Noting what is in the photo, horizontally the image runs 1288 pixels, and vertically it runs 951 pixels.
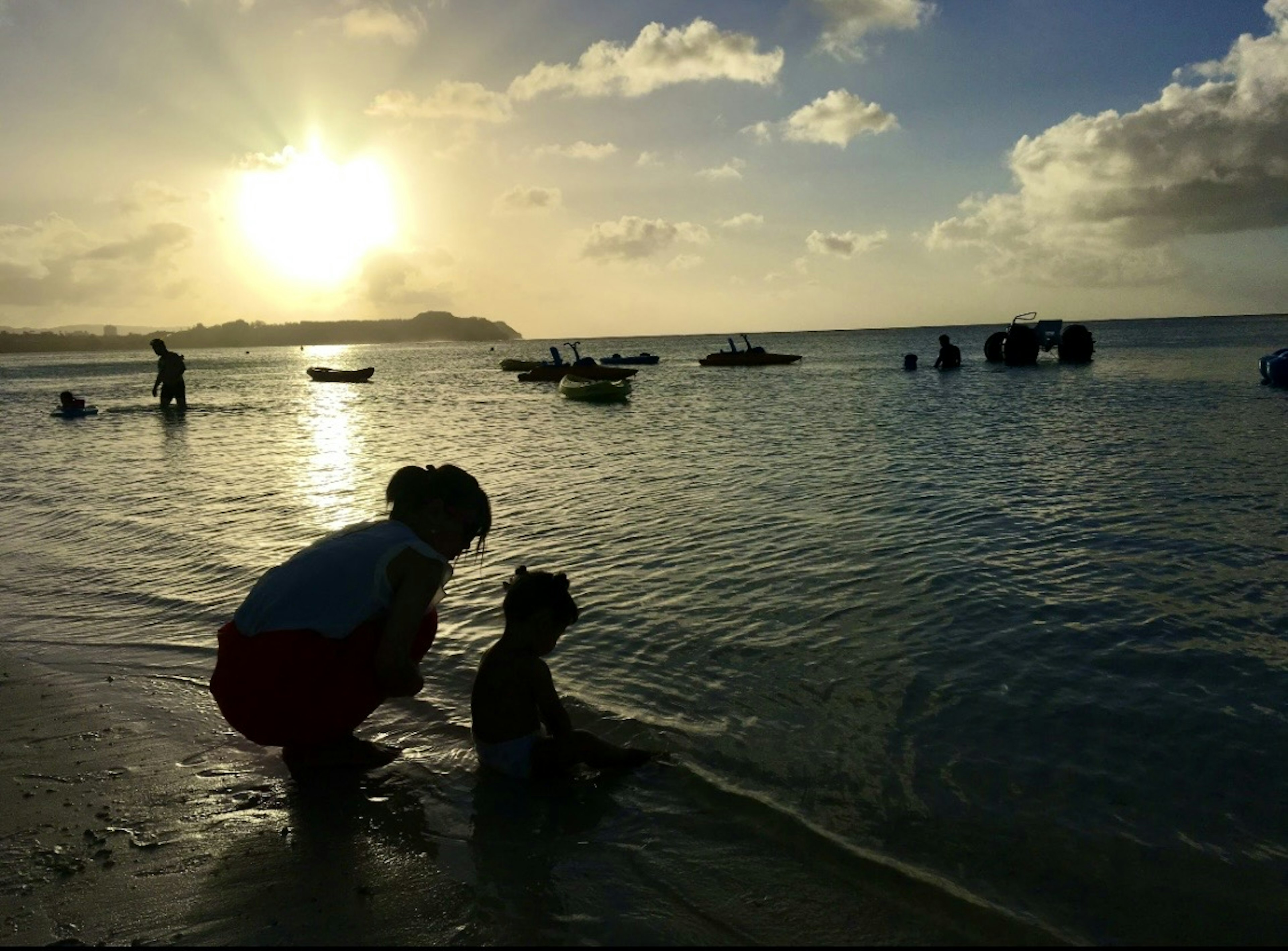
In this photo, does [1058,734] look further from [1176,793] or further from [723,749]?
[723,749]

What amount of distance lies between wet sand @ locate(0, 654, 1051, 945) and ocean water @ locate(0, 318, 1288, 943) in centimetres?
3

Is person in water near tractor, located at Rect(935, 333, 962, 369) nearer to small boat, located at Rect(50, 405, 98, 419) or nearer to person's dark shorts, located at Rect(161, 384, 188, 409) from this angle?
person's dark shorts, located at Rect(161, 384, 188, 409)

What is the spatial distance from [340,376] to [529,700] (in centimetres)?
7195

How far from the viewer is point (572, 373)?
5056 cm

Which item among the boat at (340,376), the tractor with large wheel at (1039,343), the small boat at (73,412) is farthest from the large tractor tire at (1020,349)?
the small boat at (73,412)

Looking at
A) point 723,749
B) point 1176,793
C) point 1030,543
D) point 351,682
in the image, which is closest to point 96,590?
point 351,682

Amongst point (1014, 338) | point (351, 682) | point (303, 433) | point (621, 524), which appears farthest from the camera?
point (1014, 338)

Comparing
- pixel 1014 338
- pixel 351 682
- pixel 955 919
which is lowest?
pixel 955 919

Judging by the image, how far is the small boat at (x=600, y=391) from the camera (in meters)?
41.0

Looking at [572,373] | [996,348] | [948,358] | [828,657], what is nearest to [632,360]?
[948,358]

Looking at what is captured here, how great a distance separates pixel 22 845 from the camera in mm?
4039

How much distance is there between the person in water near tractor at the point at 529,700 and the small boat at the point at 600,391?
36.4 meters

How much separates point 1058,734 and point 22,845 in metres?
5.74

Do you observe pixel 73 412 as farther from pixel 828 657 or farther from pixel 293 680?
pixel 828 657
